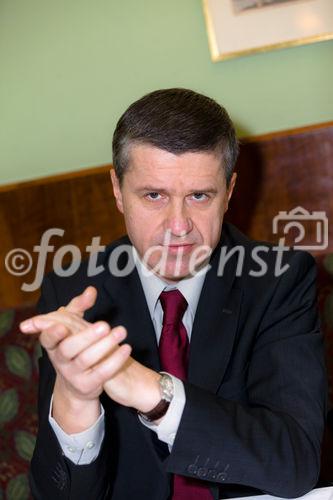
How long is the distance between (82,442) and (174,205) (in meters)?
0.75

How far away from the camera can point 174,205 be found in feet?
7.48

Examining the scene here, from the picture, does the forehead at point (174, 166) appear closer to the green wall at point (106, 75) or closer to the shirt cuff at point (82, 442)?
the shirt cuff at point (82, 442)

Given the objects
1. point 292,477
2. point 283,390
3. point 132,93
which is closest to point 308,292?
point 283,390

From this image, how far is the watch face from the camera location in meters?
1.83

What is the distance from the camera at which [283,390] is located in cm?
214

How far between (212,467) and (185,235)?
724 millimetres

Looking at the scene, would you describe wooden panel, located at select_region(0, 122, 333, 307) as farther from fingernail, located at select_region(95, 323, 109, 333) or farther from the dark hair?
fingernail, located at select_region(95, 323, 109, 333)

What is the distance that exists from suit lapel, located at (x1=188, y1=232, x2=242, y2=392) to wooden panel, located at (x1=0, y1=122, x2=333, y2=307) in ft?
3.08

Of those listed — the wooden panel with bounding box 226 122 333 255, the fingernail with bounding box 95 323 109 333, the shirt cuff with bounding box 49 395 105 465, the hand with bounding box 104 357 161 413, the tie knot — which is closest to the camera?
the fingernail with bounding box 95 323 109 333

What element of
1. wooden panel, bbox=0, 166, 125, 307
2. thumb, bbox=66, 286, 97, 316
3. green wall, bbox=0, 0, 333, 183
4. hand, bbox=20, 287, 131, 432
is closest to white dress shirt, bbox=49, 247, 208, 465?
hand, bbox=20, 287, 131, 432

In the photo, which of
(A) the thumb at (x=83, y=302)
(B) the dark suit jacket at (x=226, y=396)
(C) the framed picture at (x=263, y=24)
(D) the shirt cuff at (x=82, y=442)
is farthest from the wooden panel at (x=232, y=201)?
(A) the thumb at (x=83, y=302)

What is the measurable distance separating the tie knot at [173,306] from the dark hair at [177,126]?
0.44 m

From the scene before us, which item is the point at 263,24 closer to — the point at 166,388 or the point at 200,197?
the point at 200,197

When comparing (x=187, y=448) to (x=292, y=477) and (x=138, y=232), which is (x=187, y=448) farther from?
(x=138, y=232)
